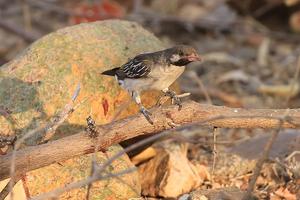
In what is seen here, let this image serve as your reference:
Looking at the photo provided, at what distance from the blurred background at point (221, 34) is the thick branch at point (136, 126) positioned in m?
3.23

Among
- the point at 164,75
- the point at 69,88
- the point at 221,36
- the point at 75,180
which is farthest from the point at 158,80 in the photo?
the point at 221,36

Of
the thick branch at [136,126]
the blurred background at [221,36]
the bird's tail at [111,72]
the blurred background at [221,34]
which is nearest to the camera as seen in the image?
the thick branch at [136,126]

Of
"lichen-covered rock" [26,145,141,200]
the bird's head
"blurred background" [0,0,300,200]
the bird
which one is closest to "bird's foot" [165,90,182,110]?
the bird

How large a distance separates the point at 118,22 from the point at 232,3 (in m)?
4.11

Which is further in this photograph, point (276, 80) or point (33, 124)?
point (276, 80)

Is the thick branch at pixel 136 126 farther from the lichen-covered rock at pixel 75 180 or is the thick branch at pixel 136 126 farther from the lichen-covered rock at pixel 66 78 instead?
the lichen-covered rock at pixel 66 78

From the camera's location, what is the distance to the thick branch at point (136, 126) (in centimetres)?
414

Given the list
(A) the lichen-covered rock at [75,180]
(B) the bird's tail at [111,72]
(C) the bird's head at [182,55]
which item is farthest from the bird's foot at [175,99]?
(A) the lichen-covered rock at [75,180]

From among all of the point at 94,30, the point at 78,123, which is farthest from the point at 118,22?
the point at 78,123

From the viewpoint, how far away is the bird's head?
453 centimetres

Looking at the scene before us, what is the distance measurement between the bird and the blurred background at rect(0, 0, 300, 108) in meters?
2.95

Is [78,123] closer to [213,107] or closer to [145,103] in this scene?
[145,103]

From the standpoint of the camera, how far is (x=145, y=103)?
5.21 m

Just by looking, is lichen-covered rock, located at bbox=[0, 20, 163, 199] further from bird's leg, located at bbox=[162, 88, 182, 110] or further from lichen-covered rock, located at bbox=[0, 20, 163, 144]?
bird's leg, located at bbox=[162, 88, 182, 110]
